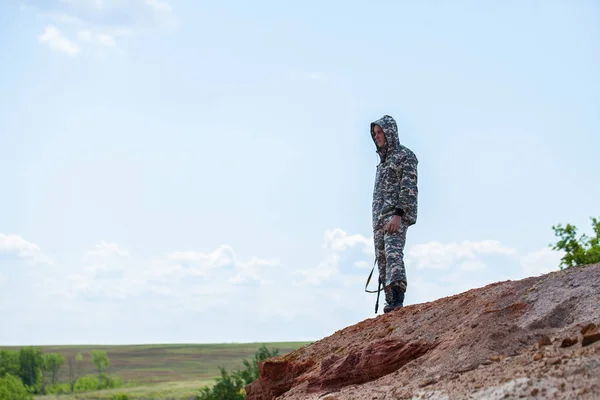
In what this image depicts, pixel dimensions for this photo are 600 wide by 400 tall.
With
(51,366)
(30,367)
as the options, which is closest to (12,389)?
(30,367)

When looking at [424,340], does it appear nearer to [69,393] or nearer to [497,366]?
[497,366]

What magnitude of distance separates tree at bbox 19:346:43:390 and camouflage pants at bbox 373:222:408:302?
78011mm

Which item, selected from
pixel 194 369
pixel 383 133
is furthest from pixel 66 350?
pixel 383 133

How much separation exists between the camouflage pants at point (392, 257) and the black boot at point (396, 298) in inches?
2.3

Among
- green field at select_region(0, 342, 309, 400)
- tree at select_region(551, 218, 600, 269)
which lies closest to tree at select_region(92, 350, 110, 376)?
green field at select_region(0, 342, 309, 400)

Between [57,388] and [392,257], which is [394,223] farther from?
[57,388]

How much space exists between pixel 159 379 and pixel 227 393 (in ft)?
242

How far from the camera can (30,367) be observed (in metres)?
85.6

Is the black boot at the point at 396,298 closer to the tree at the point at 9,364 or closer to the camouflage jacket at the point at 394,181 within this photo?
the camouflage jacket at the point at 394,181

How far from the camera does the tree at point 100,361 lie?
9494 centimetres

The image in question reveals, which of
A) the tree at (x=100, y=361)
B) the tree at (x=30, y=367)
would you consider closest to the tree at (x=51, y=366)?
the tree at (x=30, y=367)

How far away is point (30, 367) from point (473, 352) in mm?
84409

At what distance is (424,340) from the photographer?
8719 mm

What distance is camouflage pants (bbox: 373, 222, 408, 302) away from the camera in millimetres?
11766
